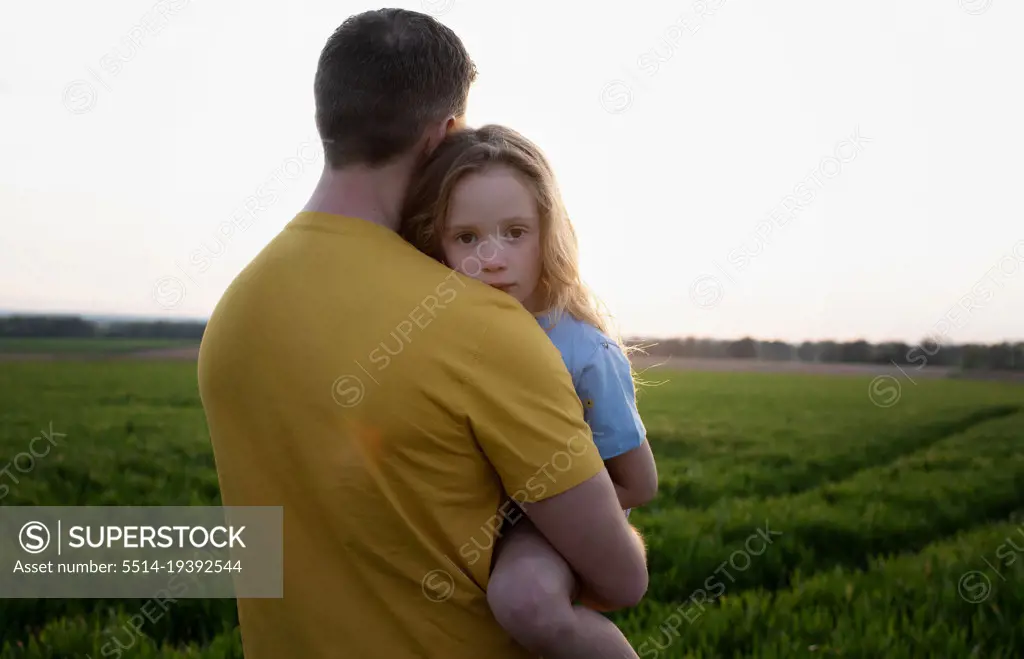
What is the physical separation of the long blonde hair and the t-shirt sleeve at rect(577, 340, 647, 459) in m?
0.20

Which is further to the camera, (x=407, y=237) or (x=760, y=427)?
(x=760, y=427)

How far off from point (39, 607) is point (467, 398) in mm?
4678

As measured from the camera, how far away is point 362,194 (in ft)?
6.09

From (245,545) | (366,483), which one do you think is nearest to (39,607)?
(245,545)

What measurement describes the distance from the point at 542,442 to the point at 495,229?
82 centimetres

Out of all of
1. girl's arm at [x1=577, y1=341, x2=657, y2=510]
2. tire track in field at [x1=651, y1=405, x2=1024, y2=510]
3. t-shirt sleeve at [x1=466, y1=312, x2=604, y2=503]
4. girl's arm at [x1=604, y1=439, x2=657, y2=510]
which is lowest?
tire track in field at [x1=651, y1=405, x2=1024, y2=510]

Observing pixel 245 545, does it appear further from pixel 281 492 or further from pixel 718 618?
pixel 718 618

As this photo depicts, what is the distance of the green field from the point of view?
14.7ft

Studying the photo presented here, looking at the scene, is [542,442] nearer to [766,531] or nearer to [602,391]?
[602,391]

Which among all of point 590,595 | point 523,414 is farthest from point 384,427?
point 590,595

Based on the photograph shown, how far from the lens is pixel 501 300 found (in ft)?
5.44

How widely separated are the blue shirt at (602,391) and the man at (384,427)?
0.43m
